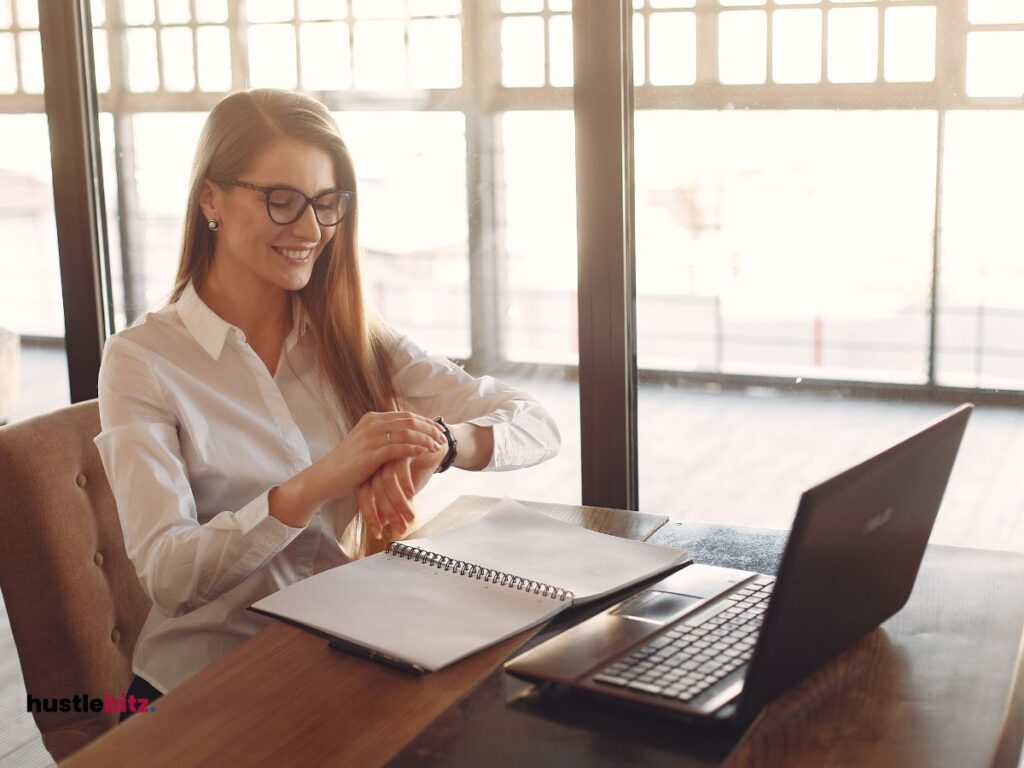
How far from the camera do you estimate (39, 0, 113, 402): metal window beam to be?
2398 mm

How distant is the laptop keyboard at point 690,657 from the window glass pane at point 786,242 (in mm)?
846

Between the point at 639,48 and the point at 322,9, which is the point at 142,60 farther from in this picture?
the point at 639,48

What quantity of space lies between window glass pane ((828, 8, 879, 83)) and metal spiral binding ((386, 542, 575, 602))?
1037 mm

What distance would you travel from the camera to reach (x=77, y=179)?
2428 millimetres

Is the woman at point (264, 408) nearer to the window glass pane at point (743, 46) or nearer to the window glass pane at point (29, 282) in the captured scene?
the window glass pane at point (743, 46)

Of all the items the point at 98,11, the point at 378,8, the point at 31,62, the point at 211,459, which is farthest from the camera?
the point at 31,62

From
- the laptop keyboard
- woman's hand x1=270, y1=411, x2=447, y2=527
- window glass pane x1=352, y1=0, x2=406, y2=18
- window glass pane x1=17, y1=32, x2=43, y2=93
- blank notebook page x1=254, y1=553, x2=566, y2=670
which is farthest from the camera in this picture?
window glass pane x1=17, y1=32, x2=43, y2=93

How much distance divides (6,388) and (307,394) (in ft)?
4.36

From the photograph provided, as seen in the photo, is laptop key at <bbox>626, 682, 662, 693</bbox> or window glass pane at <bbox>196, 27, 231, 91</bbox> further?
window glass pane at <bbox>196, 27, 231, 91</bbox>

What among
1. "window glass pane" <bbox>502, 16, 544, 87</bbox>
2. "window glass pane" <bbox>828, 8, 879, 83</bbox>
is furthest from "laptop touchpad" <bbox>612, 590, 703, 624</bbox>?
"window glass pane" <bbox>502, 16, 544, 87</bbox>

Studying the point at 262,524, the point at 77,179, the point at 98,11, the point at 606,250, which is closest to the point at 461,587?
the point at 262,524

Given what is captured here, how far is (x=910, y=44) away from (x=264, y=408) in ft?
3.79

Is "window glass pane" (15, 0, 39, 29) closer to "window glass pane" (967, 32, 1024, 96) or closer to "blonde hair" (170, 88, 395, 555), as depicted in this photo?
"blonde hair" (170, 88, 395, 555)

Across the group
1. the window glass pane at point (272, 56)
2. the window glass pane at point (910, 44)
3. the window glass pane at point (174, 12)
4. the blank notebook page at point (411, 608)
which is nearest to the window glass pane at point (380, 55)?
the window glass pane at point (272, 56)
